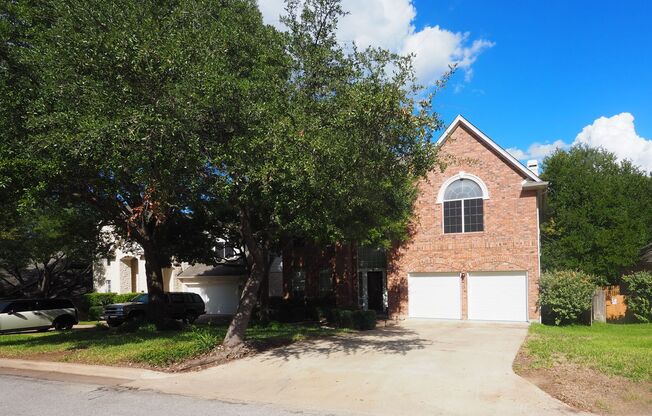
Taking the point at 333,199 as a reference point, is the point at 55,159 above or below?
above

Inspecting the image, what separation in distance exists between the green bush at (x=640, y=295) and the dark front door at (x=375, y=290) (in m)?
10.2

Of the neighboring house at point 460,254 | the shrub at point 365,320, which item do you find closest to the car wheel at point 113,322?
the neighboring house at point 460,254

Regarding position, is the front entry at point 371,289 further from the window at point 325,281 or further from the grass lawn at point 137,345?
the grass lawn at point 137,345

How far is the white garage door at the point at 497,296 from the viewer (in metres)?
20.4

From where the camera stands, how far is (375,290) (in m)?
24.7

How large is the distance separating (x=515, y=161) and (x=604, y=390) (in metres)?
12.8

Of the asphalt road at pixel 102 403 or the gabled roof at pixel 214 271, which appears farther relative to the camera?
the gabled roof at pixel 214 271

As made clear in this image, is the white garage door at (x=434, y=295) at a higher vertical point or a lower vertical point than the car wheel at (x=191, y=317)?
higher

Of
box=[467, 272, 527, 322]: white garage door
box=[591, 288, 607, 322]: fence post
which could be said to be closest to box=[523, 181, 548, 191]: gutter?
box=[467, 272, 527, 322]: white garage door

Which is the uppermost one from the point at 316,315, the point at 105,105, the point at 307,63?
the point at 307,63

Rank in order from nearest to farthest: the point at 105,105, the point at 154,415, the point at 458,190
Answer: the point at 154,415, the point at 105,105, the point at 458,190

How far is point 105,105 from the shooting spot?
10.0m

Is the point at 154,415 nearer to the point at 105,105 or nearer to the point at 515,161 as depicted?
the point at 105,105

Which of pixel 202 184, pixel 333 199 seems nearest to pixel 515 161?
pixel 333 199
